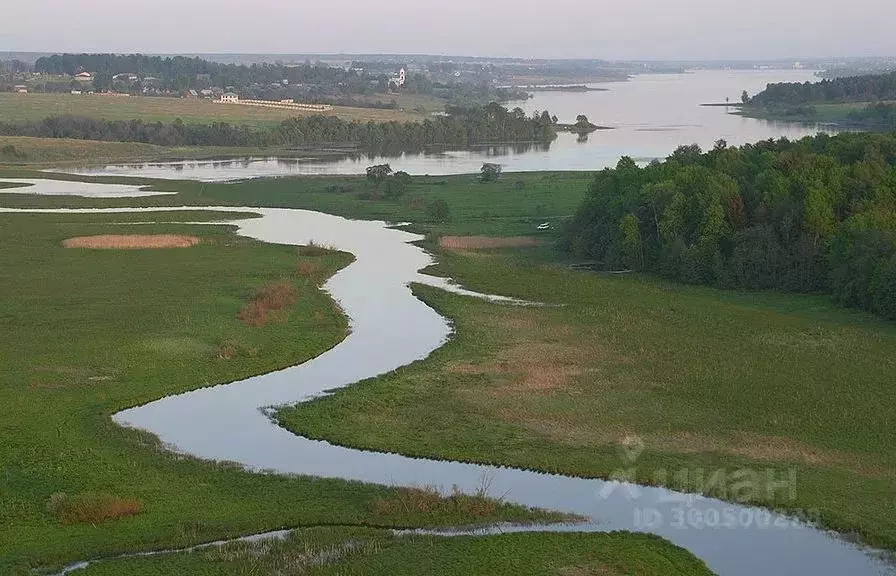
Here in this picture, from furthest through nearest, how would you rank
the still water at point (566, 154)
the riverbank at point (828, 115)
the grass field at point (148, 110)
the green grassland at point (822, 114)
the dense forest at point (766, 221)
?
the grass field at point (148, 110)
the green grassland at point (822, 114)
the riverbank at point (828, 115)
the still water at point (566, 154)
the dense forest at point (766, 221)

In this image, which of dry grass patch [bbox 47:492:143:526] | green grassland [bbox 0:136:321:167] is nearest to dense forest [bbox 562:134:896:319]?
dry grass patch [bbox 47:492:143:526]

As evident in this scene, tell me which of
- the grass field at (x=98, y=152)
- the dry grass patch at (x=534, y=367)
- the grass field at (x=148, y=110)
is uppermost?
the grass field at (x=148, y=110)

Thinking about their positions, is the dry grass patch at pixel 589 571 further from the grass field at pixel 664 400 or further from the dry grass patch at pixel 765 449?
the dry grass patch at pixel 765 449

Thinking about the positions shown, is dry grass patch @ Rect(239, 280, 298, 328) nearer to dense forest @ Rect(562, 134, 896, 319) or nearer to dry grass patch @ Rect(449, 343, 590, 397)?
dry grass patch @ Rect(449, 343, 590, 397)

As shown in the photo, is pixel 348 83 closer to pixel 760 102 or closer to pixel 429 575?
pixel 760 102

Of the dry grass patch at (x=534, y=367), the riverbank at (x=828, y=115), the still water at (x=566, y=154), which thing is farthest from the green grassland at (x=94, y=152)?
the dry grass patch at (x=534, y=367)

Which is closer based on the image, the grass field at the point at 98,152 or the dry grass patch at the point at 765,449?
the dry grass patch at the point at 765,449

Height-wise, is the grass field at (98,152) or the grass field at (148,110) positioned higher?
the grass field at (148,110)
